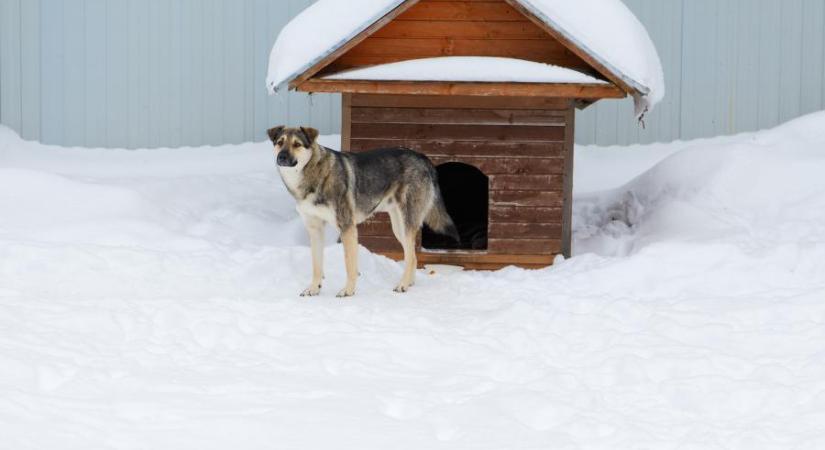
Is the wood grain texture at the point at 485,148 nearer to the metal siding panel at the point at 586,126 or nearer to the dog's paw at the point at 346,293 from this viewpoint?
the dog's paw at the point at 346,293

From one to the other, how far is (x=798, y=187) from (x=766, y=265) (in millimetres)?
2056

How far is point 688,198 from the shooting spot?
10219 millimetres

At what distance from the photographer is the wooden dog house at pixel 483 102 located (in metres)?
8.60

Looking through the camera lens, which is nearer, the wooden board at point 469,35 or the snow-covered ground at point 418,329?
the snow-covered ground at point 418,329

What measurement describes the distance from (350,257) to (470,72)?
1869 mm

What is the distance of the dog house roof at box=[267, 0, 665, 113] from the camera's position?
27.7ft

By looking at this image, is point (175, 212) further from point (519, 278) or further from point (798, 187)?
point (798, 187)

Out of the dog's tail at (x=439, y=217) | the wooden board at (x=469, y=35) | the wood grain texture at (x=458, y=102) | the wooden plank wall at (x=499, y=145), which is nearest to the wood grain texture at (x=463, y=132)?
the wooden plank wall at (x=499, y=145)

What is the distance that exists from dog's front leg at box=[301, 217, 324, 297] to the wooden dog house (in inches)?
52.5

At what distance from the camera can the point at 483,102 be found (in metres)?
9.34

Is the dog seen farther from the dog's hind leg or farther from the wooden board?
the wooden board

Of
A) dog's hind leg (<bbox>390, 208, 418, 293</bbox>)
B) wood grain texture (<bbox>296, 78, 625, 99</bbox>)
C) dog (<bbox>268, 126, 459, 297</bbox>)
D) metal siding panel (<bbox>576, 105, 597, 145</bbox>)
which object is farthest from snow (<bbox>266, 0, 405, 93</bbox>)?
metal siding panel (<bbox>576, 105, 597, 145</bbox>)

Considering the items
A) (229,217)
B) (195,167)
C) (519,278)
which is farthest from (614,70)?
(195,167)

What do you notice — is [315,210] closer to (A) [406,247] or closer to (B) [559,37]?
(A) [406,247]
